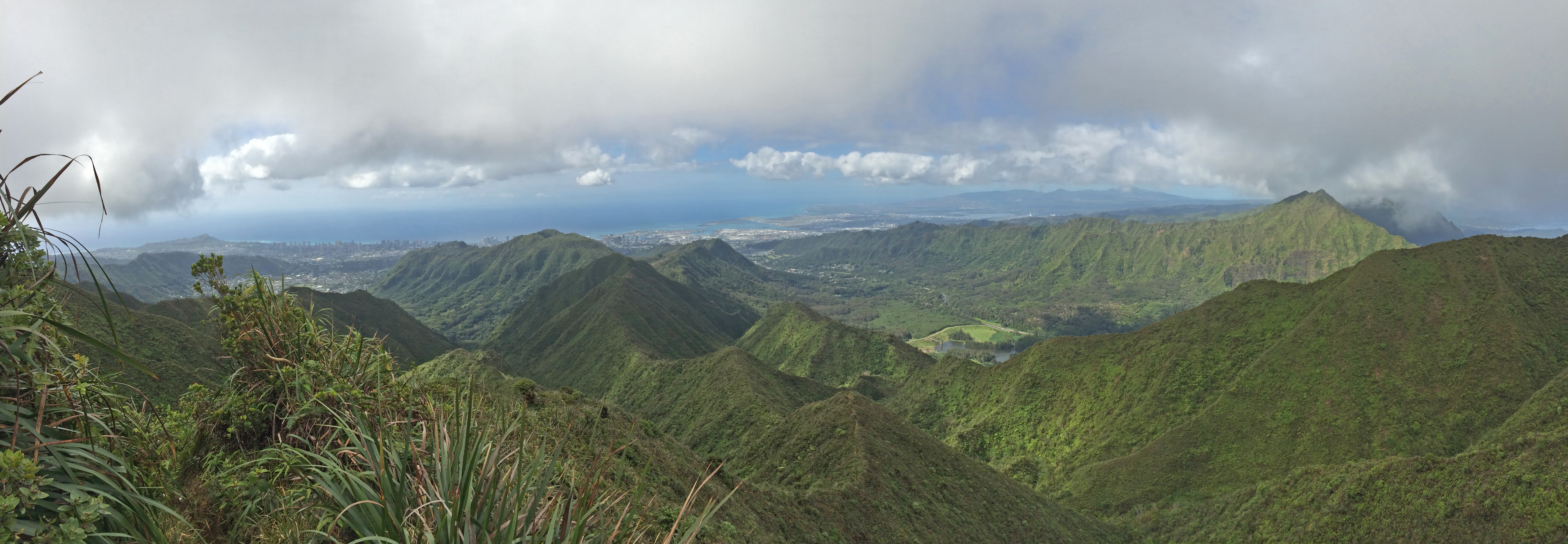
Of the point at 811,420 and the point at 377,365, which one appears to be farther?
the point at 811,420

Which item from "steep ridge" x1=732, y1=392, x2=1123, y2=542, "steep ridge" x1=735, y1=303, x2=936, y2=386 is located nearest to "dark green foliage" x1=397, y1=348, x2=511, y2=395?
"steep ridge" x1=732, y1=392, x2=1123, y2=542

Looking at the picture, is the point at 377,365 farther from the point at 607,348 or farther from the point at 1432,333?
the point at 607,348

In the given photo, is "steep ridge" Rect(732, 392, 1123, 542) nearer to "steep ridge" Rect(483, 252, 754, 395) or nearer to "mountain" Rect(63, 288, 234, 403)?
"mountain" Rect(63, 288, 234, 403)

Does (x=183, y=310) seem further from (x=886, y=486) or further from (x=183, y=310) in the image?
(x=886, y=486)

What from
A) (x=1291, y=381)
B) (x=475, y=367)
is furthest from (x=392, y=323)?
(x=1291, y=381)

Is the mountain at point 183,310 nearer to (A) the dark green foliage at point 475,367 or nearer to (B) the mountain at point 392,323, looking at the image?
(B) the mountain at point 392,323

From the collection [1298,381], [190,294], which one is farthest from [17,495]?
[190,294]

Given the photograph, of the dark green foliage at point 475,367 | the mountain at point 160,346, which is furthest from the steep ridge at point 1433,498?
the mountain at point 160,346

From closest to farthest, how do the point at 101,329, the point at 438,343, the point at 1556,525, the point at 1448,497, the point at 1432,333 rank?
the point at 1556,525, the point at 1448,497, the point at 101,329, the point at 1432,333, the point at 438,343
